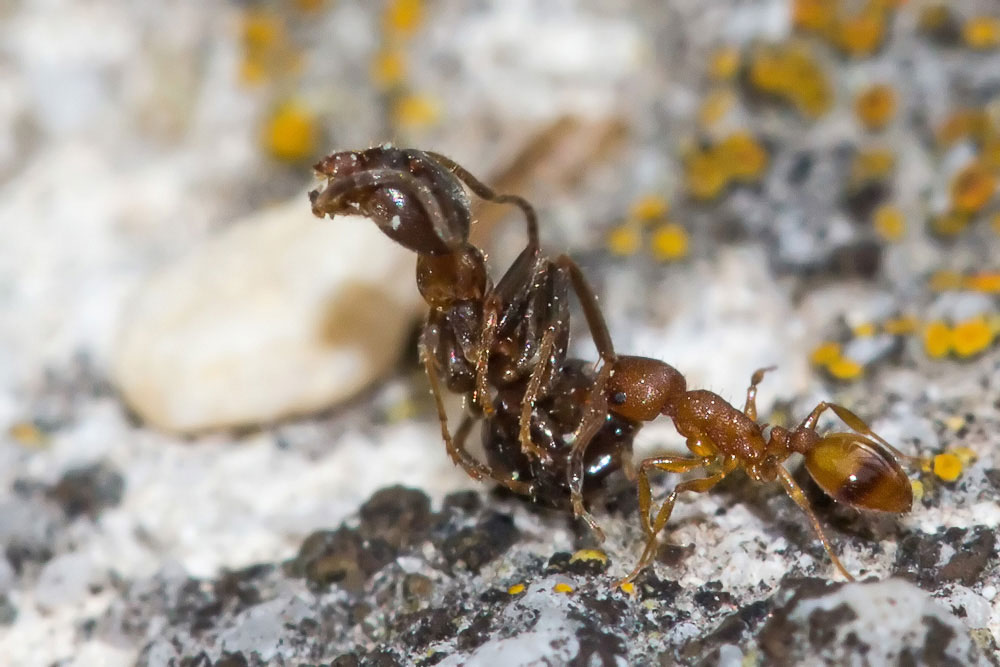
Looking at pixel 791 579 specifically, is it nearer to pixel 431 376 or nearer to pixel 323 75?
pixel 431 376

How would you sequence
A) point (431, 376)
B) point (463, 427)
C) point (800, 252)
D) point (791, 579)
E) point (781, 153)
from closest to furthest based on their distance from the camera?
point (791, 579), point (431, 376), point (463, 427), point (800, 252), point (781, 153)

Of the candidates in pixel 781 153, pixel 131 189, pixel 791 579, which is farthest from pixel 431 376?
pixel 131 189

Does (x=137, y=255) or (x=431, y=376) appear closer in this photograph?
(x=431, y=376)

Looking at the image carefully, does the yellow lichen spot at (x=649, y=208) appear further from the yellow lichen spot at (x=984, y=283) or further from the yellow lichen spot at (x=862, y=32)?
the yellow lichen spot at (x=984, y=283)

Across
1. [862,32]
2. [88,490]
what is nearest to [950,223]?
[862,32]

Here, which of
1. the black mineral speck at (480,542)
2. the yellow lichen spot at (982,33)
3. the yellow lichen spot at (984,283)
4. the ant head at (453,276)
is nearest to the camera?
the ant head at (453,276)

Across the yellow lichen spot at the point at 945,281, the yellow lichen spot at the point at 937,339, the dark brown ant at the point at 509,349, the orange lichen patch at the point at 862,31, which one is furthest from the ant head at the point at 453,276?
the orange lichen patch at the point at 862,31

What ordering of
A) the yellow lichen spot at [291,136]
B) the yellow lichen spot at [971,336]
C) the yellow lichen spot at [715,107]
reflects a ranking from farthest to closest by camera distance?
the yellow lichen spot at [291,136] → the yellow lichen spot at [715,107] → the yellow lichen spot at [971,336]

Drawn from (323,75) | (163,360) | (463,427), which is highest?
(323,75)
